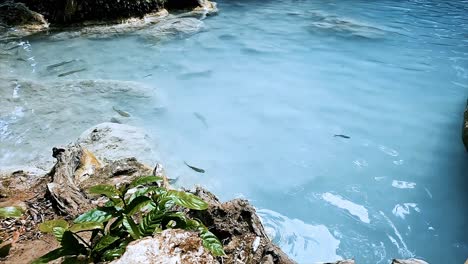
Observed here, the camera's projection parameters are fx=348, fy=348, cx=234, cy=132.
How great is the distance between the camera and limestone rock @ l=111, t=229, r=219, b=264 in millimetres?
1386

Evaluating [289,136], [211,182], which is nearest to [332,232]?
[211,182]

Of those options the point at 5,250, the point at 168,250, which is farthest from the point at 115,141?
the point at 168,250

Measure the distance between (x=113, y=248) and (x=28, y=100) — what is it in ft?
15.8

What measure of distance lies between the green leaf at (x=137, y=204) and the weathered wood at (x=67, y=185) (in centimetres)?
84

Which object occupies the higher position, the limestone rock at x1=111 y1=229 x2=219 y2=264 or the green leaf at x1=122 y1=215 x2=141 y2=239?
the limestone rock at x1=111 y1=229 x2=219 y2=264

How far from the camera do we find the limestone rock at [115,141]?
168 inches

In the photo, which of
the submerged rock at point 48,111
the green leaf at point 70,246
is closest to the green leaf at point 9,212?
the green leaf at point 70,246

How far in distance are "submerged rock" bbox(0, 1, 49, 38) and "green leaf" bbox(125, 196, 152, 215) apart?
30.6 feet

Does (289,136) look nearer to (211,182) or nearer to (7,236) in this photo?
(211,182)

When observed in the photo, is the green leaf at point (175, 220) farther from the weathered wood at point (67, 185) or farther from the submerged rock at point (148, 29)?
the submerged rock at point (148, 29)

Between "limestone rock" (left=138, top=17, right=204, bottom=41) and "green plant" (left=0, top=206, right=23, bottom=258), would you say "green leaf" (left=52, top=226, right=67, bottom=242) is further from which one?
"limestone rock" (left=138, top=17, right=204, bottom=41)

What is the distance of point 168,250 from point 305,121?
177 inches

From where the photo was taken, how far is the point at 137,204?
1.93 metres

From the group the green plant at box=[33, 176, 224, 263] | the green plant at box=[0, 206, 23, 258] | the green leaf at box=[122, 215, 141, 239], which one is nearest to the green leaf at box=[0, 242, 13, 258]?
the green plant at box=[0, 206, 23, 258]
